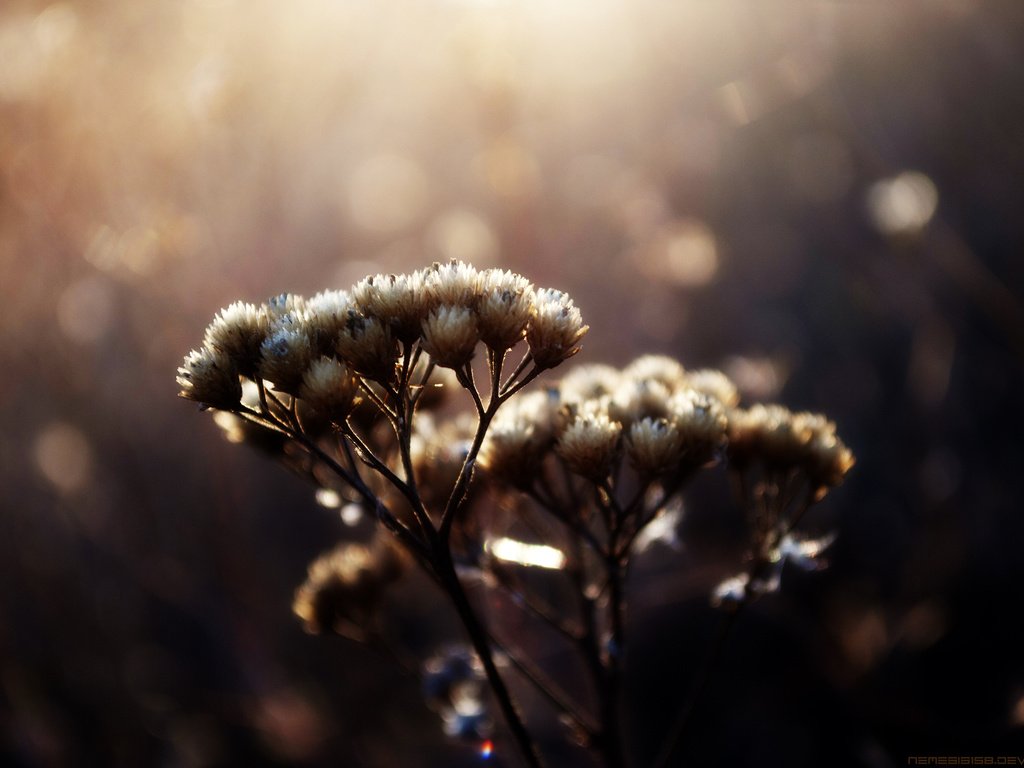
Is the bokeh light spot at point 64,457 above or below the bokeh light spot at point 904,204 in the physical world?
below

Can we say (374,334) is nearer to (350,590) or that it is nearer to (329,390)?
(329,390)

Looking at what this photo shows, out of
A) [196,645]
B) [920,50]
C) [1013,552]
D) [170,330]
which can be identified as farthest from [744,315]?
[196,645]

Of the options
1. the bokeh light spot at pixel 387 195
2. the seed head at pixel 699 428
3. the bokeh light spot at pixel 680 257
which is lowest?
the seed head at pixel 699 428

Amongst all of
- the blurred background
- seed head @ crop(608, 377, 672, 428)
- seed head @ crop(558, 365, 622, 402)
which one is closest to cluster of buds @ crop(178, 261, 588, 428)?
seed head @ crop(608, 377, 672, 428)

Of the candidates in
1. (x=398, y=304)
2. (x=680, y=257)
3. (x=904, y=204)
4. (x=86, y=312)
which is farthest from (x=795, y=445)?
(x=86, y=312)

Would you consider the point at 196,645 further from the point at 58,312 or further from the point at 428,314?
the point at 428,314

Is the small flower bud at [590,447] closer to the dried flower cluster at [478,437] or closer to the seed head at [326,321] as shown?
the dried flower cluster at [478,437]

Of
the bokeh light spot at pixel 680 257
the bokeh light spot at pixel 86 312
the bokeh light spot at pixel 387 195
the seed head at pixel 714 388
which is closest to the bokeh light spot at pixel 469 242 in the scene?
the bokeh light spot at pixel 680 257
